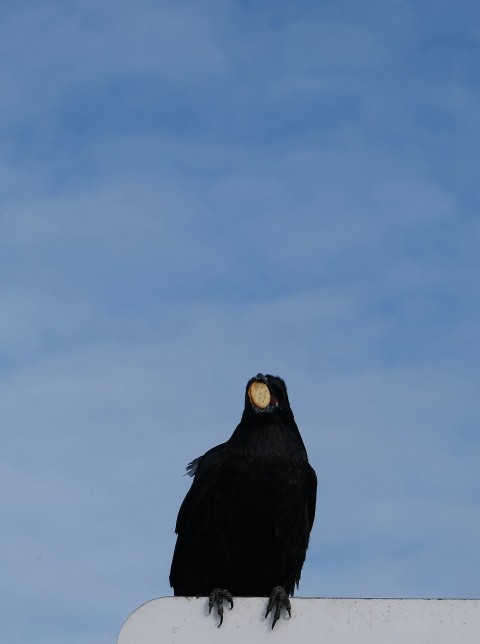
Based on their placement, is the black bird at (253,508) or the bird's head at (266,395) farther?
the bird's head at (266,395)

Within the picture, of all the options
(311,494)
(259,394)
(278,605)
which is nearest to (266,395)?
(259,394)

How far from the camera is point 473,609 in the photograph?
310cm

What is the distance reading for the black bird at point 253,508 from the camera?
611 cm

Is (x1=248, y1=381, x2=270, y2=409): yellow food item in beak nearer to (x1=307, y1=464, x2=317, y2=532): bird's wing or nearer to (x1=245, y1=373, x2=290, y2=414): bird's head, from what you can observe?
(x1=245, y1=373, x2=290, y2=414): bird's head

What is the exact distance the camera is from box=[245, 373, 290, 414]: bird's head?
6324mm

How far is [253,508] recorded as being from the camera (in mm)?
6137

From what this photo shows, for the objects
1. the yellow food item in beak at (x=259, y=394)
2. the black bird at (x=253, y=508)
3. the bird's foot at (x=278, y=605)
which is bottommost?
the bird's foot at (x=278, y=605)

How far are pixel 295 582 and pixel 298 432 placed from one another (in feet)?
3.13

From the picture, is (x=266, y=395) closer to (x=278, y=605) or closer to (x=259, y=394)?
(x=259, y=394)

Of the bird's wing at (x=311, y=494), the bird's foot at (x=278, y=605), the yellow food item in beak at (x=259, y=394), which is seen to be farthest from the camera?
the bird's wing at (x=311, y=494)

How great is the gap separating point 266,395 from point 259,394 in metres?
0.05

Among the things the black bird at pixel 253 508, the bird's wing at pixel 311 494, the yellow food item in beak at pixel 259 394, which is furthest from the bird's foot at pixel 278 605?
the bird's wing at pixel 311 494

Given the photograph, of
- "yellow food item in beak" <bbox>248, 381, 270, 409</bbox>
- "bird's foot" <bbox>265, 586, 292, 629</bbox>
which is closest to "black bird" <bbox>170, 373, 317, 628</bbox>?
"yellow food item in beak" <bbox>248, 381, 270, 409</bbox>

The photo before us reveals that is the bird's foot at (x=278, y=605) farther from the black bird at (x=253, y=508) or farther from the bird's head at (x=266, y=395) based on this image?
the bird's head at (x=266, y=395)
